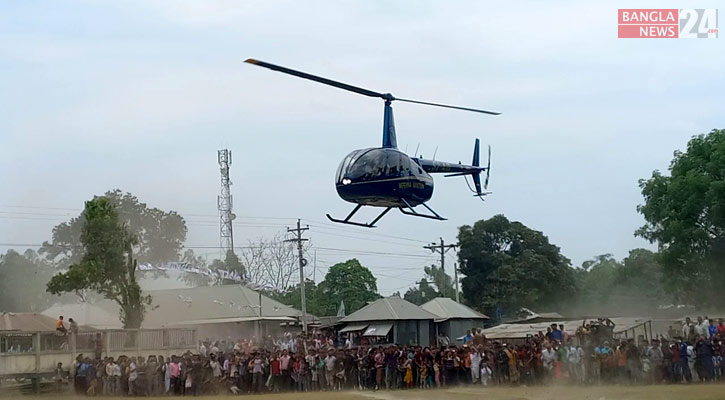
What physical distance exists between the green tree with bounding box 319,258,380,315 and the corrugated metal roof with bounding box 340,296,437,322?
28.0 metres

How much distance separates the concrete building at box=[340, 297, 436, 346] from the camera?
137 feet

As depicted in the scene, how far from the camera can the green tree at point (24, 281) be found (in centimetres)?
6575

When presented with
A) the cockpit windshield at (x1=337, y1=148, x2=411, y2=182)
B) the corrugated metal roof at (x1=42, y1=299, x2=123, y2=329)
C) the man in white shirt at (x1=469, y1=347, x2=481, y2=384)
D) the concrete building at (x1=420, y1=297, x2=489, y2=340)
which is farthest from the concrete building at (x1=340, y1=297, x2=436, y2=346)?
the cockpit windshield at (x1=337, y1=148, x2=411, y2=182)

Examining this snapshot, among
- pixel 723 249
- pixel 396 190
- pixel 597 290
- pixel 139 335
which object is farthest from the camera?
pixel 597 290

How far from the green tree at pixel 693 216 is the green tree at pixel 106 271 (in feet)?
85.1

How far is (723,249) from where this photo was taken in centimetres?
4306

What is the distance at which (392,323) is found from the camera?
4162cm

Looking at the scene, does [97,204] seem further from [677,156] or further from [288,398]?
[677,156]

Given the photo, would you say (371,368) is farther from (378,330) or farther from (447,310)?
(447,310)

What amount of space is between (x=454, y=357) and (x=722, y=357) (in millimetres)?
8434

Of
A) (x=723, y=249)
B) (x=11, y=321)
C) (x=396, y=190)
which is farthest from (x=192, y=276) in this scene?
(x=396, y=190)

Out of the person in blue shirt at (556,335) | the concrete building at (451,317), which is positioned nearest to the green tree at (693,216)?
the concrete building at (451,317)

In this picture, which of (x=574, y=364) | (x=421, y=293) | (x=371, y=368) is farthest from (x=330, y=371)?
(x=421, y=293)

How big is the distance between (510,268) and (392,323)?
22.4 metres
